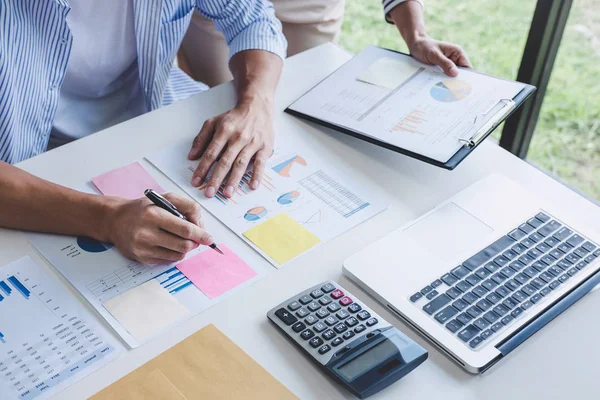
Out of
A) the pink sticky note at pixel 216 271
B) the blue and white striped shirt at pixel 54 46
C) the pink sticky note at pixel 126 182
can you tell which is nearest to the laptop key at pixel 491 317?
the pink sticky note at pixel 216 271

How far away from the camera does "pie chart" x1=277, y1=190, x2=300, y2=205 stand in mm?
1037

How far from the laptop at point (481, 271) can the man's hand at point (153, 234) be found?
23 cm

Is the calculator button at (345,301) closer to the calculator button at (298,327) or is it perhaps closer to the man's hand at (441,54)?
the calculator button at (298,327)

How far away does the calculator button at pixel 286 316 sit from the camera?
0.83 meters

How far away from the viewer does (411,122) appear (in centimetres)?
116

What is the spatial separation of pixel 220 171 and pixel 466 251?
1.36 ft

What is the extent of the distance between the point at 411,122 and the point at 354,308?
43cm

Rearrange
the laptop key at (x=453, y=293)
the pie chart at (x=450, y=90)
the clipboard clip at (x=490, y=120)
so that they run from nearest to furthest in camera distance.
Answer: the laptop key at (x=453, y=293)
the clipboard clip at (x=490, y=120)
the pie chart at (x=450, y=90)

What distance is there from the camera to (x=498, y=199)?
103 cm

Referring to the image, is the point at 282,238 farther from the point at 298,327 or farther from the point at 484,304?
the point at 484,304

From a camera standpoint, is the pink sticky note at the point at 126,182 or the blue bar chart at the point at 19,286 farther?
the pink sticky note at the point at 126,182

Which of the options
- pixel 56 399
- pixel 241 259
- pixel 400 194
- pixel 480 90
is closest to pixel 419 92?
pixel 480 90

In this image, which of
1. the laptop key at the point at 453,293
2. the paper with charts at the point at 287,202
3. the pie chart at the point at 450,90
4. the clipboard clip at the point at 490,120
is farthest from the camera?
the pie chart at the point at 450,90

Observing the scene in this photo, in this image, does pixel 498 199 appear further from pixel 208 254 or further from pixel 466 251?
pixel 208 254
